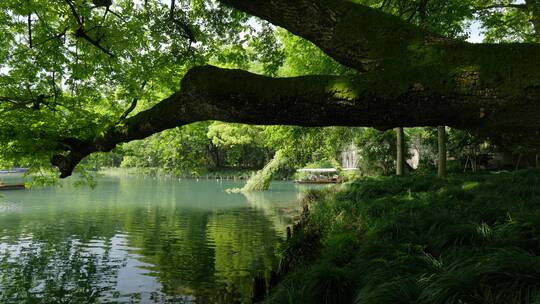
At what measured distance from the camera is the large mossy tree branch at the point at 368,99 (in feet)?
9.73

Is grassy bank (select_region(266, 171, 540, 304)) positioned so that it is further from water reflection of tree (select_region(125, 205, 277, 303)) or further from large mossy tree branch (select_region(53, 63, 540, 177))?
water reflection of tree (select_region(125, 205, 277, 303))

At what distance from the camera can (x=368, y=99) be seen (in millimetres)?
3322

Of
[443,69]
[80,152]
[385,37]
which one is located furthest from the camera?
[80,152]

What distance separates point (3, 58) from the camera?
10.5 metres

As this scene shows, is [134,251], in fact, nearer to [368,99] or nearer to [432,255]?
[432,255]

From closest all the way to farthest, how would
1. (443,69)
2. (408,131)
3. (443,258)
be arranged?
1. (443,69)
2. (443,258)
3. (408,131)

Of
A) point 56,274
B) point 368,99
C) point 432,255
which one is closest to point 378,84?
point 368,99

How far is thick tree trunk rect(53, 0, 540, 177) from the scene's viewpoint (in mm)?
2996

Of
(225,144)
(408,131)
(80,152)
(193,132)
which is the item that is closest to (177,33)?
(193,132)

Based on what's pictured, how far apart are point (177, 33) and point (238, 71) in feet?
23.9

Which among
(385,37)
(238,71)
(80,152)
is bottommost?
(80,152)

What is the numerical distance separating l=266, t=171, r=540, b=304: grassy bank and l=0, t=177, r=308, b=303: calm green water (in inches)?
119

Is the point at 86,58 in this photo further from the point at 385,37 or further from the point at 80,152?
the point at 385,37

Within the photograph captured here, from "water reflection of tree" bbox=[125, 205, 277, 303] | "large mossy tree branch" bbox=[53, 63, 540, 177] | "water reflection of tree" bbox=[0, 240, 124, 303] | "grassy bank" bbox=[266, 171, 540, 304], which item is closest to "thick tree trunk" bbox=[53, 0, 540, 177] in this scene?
"large mossy tree branch" bbox=[53, 63, 540, 177]
